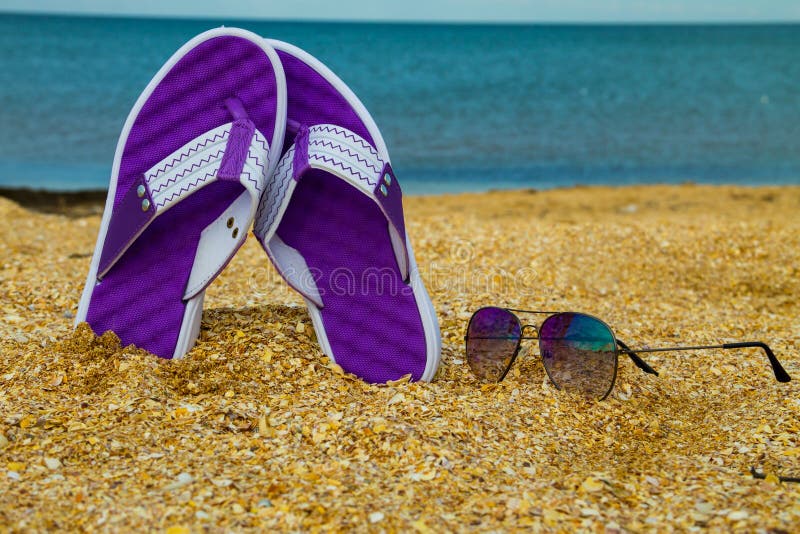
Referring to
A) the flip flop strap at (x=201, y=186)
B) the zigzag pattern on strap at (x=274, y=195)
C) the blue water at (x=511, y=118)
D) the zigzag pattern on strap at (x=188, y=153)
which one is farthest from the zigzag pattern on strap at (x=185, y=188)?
the blue water at (x=511, y=118)

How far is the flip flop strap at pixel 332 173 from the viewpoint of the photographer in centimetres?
255

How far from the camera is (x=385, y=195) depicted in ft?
8.43

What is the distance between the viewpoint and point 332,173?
2586mm

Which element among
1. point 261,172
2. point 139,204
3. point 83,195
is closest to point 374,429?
point 261,172

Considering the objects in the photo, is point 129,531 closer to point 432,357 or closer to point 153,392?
point 153,392

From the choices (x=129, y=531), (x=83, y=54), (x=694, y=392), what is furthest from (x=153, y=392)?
(x=83, y=54)

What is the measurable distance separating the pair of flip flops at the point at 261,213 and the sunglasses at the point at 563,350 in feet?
0.70

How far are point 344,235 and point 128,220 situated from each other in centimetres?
81

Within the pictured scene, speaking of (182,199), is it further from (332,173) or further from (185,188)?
(332,173)

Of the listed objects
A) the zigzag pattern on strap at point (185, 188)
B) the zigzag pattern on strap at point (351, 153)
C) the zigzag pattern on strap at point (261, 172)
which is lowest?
the zigzag pattern on strap at point (185, 188)

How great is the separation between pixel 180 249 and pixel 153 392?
0.62m

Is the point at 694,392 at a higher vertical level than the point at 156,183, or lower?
lower

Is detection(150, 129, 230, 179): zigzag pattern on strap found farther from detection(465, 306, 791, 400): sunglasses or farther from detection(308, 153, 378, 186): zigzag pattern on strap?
detection(465, 306, 791, 400): sunglasses

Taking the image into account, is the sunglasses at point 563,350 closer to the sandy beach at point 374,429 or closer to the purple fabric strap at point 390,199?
the sandy beach at point 374,429
